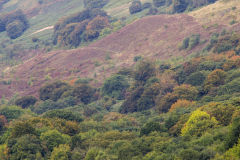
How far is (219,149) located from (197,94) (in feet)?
69.5

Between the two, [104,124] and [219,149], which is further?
[104,124]

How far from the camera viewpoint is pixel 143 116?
40.8 meters

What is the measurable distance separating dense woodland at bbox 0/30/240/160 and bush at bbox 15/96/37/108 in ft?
0.47

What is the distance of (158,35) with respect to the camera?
69625mm

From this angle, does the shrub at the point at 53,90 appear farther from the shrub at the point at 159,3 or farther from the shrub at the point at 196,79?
the shrub at the point at 159,3

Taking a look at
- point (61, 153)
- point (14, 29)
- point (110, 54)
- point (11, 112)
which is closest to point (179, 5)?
point (110, 54)

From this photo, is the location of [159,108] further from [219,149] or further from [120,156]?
[219,149]

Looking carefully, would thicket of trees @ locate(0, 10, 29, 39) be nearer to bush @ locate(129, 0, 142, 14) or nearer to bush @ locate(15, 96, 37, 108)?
bush @ locate(129, 0, 142, 14)

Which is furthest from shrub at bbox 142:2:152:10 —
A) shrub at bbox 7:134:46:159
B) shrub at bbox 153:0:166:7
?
shrub at bbox 7:134:46:159

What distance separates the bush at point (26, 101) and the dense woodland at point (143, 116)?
0.14 metres

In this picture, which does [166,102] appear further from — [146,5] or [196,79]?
[146,5]

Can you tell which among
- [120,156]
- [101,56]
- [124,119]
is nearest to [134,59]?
[101,56]

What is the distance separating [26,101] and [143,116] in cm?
2203

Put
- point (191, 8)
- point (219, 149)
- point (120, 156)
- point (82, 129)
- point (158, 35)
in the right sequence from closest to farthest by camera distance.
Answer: point (219, 149) → point (120, 156) → point (82, 129) → point (158, 35) → point (191, 8)
